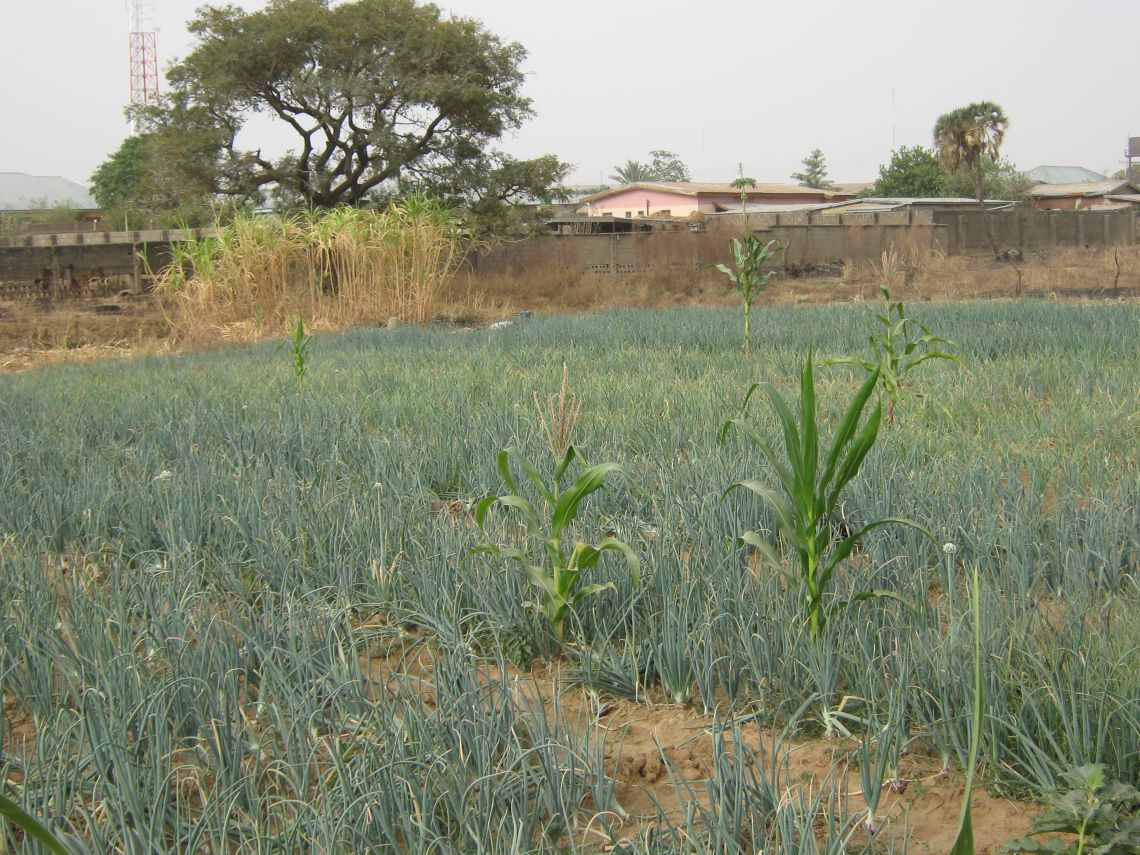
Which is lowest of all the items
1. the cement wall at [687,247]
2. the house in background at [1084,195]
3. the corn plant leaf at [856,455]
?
the corn plant leaf at [856,455]

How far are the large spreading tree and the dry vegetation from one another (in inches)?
91.7

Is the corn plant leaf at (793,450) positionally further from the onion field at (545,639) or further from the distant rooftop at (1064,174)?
the distant rooftop at (1064,174)

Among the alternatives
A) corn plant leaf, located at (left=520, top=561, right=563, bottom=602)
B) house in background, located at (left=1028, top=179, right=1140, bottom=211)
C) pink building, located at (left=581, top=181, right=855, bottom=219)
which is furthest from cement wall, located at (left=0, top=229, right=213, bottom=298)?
house in background, located at (left=1028, top=179, right=1140, bottom=211)

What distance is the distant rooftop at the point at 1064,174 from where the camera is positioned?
188 ft

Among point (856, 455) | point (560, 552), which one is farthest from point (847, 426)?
point (560, 552)

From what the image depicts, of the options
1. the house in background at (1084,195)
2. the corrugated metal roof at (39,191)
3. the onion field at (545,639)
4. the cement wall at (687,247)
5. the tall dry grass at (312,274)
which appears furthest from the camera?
the corrugated metal roof at (39,191)

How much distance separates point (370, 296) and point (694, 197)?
25.3 meters

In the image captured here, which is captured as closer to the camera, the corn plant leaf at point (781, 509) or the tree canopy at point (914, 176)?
the corn plant leaf at point (781, 509)

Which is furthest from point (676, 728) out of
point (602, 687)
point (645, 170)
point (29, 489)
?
point (645, 170)

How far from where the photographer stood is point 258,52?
17.5 metres

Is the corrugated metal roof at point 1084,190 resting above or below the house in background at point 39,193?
below

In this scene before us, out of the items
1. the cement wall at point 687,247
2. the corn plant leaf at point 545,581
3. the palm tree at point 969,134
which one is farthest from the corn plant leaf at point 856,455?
the palm tree at point 969,134

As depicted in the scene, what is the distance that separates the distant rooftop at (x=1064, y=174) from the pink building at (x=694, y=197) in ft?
76.7

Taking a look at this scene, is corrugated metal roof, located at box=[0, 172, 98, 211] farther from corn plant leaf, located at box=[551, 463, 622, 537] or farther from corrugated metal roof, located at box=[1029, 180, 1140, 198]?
corn plant leaf, located at box=[551, 463, 622, 537]
